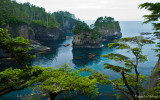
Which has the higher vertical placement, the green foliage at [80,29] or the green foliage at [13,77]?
the green foliage at [80,29]

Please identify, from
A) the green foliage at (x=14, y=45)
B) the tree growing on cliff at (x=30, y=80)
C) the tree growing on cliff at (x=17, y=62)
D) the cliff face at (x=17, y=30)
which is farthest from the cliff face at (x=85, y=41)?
the green foliage at (x=14, y=45)

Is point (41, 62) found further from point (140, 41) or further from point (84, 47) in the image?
point (140, 41)

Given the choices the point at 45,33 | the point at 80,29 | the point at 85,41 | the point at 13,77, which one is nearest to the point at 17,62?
the point at 13,77

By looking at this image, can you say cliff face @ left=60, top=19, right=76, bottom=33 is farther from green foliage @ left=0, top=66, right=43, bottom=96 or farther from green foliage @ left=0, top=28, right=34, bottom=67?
green foliage @ left=0, top=28, right=34, bottom=67

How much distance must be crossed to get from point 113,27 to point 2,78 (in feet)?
381

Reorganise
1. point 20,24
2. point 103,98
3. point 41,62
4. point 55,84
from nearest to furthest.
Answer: point 55,84 < point 103,98 < point 41,62 < point 20,24

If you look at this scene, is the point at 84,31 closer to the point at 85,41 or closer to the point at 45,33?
the point at 85,41

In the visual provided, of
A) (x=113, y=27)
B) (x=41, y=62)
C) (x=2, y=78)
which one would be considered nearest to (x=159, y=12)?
(x=2, y=78)

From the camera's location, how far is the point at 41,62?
50.3 m

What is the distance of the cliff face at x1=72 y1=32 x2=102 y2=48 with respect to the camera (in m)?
81.0

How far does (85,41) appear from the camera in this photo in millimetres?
82125

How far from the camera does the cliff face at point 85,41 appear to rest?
81.0 m

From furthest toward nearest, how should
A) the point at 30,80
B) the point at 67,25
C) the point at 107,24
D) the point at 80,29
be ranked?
the point at 67,25 → the point at 107,24 → the point at 80,29 → the point at 30,80

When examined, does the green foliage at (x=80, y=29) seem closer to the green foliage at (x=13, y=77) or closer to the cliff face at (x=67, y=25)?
the green foliage at (x=13, y=77)
